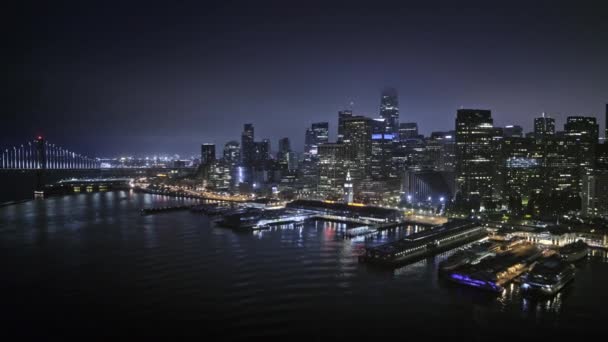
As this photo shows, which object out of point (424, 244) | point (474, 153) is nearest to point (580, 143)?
point (474, 153)

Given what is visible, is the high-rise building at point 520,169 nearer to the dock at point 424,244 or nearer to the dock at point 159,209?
the dock at point 424,244

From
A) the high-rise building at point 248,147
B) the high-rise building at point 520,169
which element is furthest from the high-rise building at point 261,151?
the high-rise building at point 520,169

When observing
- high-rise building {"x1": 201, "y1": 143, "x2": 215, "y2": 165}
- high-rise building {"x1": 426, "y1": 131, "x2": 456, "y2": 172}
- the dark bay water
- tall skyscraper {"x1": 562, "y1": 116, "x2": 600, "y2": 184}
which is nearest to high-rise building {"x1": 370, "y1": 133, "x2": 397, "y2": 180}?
high-rise building {"x1": 426, "y1": 131, "x2": 456, "y2": 172}

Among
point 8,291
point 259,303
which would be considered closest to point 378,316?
point 259,303

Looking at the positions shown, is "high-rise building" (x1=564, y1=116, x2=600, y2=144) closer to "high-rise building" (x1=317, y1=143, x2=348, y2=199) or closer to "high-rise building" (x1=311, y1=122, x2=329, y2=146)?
"high-rise building" (x1=317, y1=143, x2=348, y2=199)

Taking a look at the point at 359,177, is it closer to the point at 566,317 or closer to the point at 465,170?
the point at 465,170
